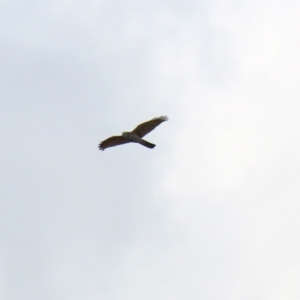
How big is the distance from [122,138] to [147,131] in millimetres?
1271

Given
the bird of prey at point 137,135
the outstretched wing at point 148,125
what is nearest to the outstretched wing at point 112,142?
the bird of prey at point 137,135

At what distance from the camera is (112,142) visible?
62.9 m

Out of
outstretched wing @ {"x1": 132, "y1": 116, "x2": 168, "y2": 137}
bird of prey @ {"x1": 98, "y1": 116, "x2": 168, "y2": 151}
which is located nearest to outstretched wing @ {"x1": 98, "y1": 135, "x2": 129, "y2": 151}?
bird of prey @ {"x1": 98, "y1": 116, "x2": 168, "y2": 151}

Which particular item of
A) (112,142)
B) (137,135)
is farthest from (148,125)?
(112,142)

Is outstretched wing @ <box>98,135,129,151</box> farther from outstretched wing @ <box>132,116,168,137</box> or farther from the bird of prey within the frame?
outstretched wing @ <box>132,116,168,137</box>

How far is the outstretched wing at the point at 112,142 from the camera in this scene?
205 ft

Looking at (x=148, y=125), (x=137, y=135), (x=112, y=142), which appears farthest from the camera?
(x=112, y=142)

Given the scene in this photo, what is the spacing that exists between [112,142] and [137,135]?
1442 mm

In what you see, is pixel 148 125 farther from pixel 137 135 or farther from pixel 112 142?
pixel 112 142

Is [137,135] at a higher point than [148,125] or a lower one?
lower

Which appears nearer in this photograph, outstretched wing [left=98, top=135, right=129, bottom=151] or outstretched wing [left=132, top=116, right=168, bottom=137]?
outstretched wing [left=132, top=116, right=168, bottom=137]

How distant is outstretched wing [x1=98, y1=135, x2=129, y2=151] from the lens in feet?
205

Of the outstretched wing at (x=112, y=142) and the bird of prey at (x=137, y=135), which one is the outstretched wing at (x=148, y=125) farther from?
the outstretched wing at (x=112, y=142)

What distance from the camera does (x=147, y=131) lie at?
6241cm
